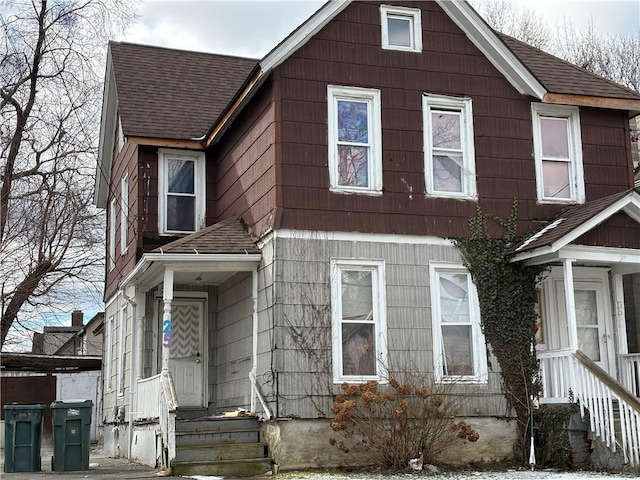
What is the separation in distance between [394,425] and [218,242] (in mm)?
4097

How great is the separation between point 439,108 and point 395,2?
1921 mm

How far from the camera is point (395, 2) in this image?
14430 millimetres

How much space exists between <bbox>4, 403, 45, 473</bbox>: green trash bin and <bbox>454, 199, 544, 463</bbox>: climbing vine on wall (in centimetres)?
726

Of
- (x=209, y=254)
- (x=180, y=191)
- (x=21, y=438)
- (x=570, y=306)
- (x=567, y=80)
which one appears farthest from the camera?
(x=180, y=191)

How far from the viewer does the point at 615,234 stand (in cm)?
1354

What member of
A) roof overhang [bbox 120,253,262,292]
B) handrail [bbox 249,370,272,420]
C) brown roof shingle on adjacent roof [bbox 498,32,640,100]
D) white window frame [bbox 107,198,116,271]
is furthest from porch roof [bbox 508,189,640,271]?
white window frame [bbox 107,198,116,271]

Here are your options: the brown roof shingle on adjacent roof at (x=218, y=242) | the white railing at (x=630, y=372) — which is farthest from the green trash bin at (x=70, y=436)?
the white railing at (x=630, y=372)

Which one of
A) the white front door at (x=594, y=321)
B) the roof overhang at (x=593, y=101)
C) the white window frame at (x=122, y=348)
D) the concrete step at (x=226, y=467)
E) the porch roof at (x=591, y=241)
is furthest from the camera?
the white window frame at (x=122, y=348)

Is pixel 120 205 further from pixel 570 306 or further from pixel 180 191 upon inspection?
pixel 570 306

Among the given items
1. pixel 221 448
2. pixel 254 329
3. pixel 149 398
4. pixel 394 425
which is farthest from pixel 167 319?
pixel 394 425

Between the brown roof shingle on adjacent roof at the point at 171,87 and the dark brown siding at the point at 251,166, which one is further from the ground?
the brown roof shingle on adjacent roof at the point at 171,87

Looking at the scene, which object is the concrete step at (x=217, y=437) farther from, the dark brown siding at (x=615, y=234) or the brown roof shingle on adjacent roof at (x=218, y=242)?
the dark brown siding at (x=615, y=234)

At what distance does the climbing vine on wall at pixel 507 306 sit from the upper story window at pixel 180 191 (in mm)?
5728

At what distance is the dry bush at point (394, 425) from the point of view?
476 inches
